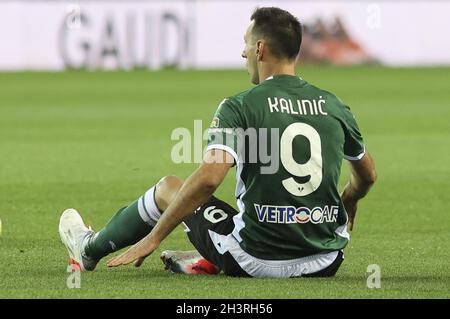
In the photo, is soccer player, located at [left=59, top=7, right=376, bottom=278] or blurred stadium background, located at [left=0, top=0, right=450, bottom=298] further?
blurred stadium background, located at [left=0, top=0, right=450, bottom=298]

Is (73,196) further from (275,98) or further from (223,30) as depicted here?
(223,30)

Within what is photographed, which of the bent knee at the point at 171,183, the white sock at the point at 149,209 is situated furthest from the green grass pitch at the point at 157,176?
the bent knee at the point at 171,183

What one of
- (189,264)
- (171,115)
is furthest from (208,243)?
(171,115)

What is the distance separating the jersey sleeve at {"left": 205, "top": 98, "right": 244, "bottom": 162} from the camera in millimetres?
5766

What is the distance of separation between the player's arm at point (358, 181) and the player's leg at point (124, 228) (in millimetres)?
911

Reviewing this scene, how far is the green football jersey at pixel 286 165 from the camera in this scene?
5.91m

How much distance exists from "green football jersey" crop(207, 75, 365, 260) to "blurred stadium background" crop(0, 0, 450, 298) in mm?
204

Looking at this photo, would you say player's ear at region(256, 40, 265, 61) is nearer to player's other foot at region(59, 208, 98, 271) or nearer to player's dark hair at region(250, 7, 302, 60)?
player's dark hair at region(250, 7, 302, 60)

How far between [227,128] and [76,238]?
44.8 inches

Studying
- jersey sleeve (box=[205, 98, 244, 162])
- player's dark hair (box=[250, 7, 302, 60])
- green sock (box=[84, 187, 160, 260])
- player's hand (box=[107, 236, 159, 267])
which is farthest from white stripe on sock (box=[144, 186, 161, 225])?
player's dark hair (box=[250, 7, 302, 60])

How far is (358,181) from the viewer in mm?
6422

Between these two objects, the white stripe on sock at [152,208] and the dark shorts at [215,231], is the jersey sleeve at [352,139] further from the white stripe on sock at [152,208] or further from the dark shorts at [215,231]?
the white stripe on sock at [152,208]

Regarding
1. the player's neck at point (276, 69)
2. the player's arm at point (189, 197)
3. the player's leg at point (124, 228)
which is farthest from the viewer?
the player's leg at point (124, 228)
